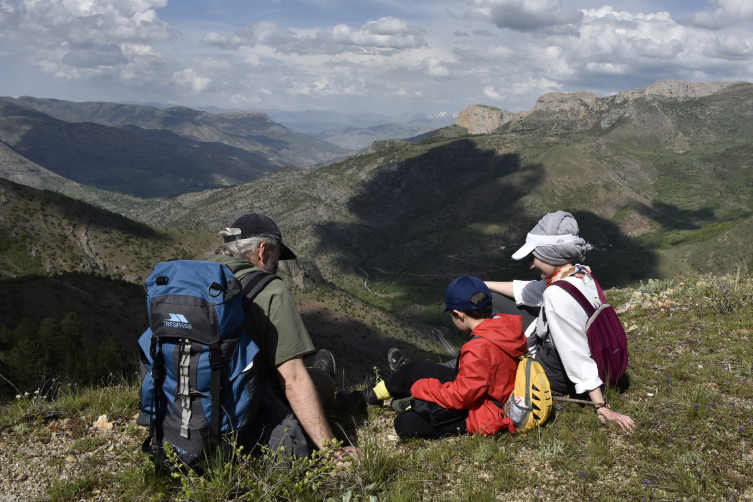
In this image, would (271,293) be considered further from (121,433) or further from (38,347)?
(38,347)

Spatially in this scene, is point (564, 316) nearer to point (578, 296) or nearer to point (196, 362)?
point (578, 296)

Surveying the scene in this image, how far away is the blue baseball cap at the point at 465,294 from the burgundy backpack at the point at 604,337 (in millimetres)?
903

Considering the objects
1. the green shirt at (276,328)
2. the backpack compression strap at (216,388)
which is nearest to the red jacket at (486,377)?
the green shirt at (276,328)

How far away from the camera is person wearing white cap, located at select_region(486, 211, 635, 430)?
170 inches

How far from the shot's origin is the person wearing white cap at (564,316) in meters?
4.31

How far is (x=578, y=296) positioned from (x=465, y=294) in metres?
1.22

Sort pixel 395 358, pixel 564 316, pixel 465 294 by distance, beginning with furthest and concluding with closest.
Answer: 1. pixel 395 358
2. pixel 564 316
3. pixel 465 294

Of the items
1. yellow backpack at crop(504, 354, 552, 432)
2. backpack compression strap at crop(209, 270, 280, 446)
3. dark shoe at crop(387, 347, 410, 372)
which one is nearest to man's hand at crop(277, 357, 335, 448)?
backpack compression strap at crop(209, 270, 280, 446)

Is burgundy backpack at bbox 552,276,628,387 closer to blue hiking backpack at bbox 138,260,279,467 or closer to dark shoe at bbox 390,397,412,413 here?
dark shoe at bbox 390,397,412,413

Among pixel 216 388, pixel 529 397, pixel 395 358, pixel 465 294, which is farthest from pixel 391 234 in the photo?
pixel 216 388

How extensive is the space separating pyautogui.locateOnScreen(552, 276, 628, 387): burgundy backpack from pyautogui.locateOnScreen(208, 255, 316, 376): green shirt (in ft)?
9.00

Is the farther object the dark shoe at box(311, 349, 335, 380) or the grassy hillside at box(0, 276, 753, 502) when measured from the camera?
the dark shoe at box(311, 349, 335, 380)

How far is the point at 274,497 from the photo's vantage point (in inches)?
119

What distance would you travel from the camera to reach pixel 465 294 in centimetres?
418
